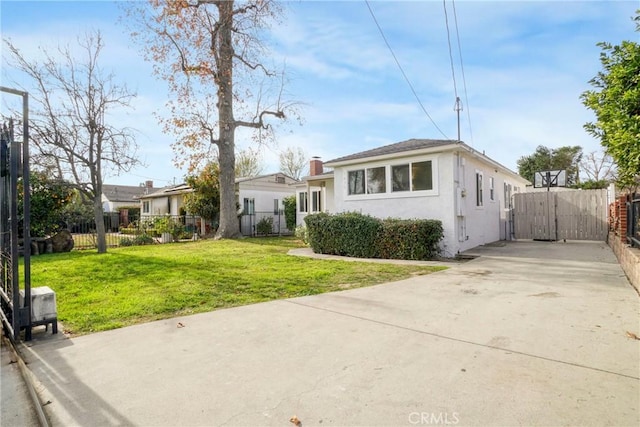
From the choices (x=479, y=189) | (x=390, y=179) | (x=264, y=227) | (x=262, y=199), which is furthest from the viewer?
(x=262, y=199)

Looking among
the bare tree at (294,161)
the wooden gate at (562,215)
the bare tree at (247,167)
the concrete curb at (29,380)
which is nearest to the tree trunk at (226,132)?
the wooden gate at (562,215)

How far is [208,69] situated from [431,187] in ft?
41.2

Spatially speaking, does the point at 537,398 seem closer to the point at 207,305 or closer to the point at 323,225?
the point at 207,305

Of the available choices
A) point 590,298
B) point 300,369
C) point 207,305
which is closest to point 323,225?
point 207,305

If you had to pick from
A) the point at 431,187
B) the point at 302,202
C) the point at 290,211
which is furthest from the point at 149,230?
the point at 431,187

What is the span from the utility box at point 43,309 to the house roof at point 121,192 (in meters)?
37.8

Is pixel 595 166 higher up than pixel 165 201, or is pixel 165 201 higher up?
pixel 595 166

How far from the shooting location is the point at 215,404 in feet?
7.83

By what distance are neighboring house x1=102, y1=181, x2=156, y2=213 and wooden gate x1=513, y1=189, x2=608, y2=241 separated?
35091 millimetres

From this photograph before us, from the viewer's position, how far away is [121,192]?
4294cm

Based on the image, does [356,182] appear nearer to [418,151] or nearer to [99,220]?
[418,151]

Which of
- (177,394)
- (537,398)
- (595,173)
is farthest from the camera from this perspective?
(595,173)

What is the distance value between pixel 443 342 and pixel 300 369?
150 centimetres

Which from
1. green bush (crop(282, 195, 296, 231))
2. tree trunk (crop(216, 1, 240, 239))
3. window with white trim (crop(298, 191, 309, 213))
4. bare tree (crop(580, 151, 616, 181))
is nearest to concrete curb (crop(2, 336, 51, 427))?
tree trunk (crop(216, 1, 240, 239))
